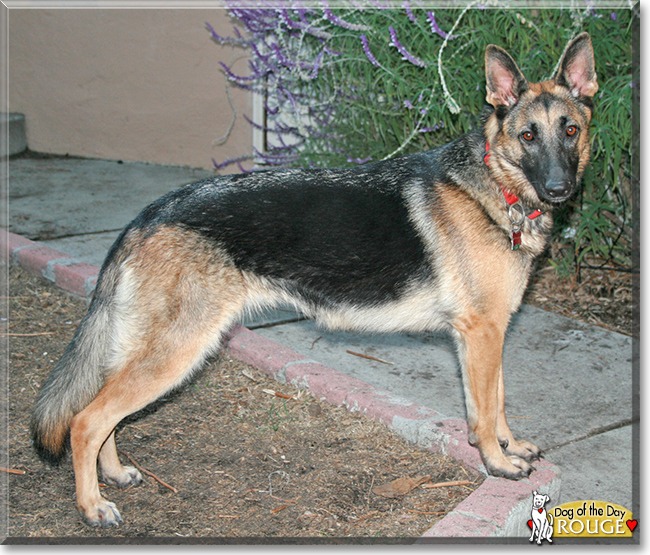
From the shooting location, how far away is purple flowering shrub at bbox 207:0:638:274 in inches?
203

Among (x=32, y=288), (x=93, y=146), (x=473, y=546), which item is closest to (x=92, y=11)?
(x=93, y=146)

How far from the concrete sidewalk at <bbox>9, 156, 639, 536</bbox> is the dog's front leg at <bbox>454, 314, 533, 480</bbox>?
29cm

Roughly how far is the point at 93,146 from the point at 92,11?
1948 millimetres

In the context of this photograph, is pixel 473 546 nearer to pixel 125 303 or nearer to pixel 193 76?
pixel 125 303

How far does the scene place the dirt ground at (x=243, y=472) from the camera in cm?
305

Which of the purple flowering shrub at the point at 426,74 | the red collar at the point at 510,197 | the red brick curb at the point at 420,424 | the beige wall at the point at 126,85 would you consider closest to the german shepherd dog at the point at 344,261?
the red collar at the point at 510,197

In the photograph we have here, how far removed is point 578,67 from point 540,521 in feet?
7.31

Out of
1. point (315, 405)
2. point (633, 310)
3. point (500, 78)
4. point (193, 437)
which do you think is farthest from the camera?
point (633, 310)

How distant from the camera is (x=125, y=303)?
308 centimetres

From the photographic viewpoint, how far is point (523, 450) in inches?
137

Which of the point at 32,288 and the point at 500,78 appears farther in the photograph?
the point at 32,288

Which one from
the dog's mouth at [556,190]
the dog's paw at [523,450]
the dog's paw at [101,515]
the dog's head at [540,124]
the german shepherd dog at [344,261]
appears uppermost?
the dog's head at [540,124]

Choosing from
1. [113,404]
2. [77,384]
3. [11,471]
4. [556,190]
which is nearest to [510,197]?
[556,190]

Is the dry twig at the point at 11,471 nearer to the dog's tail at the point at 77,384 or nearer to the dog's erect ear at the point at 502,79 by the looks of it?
the dog's tail at the point at 77,384
